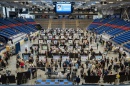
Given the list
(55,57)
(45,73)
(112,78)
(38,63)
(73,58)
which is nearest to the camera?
(112,78)

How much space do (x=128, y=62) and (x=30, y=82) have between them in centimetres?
1054

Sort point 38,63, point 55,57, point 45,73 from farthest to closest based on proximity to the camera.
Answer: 1. point 55,57
2. point 38,63
3. point 45,73

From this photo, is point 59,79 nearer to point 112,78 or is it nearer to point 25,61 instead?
point 112,78

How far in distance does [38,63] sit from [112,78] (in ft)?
25.0

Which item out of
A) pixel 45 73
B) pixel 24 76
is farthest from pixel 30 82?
pixel 45 73

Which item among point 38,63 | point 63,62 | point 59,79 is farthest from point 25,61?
point 59,79

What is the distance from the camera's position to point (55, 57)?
822 inches

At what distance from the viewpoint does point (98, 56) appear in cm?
2120

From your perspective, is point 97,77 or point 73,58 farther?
point 73,58

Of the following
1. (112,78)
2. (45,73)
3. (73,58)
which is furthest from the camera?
(73,58)

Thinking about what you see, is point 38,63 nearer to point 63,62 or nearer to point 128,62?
point 63,62

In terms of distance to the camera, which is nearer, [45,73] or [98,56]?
[45,73]

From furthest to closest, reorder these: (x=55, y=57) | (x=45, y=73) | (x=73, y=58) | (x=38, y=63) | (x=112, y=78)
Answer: (x=73, y=58)
(x=55, y=57)
(x=38, y=63)
(x=45, y=73)
(x=112, y=78)

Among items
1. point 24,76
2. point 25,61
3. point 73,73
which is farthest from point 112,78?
point 25,61
